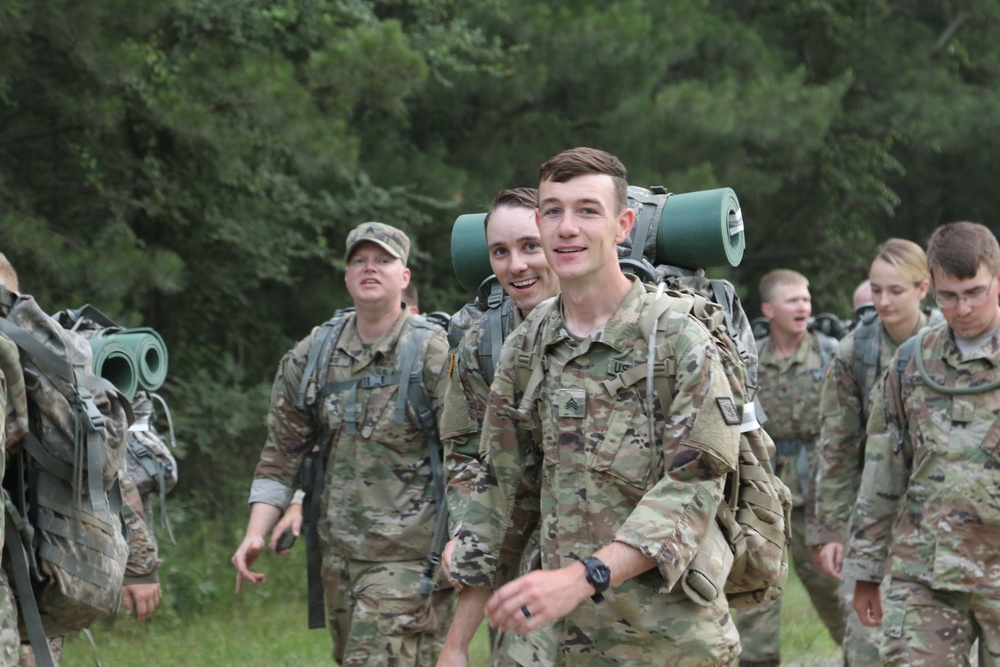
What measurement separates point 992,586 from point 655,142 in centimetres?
995

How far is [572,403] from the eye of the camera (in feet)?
12.4

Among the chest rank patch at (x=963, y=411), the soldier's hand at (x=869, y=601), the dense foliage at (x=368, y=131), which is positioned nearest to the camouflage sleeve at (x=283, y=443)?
the soldier's hand at (x=869, y=601)

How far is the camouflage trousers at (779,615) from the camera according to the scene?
865 cm

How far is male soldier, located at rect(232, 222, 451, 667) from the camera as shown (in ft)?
21.4

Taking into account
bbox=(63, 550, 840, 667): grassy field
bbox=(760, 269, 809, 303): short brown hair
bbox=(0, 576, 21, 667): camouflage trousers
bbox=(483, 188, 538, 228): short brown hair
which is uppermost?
bbox=(483, 188, 538, 228): short brown hair

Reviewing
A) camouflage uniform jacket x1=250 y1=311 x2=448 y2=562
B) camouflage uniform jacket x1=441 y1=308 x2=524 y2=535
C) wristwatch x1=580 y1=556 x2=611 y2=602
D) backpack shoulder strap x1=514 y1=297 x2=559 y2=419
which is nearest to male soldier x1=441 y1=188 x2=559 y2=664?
camouflage uniform jacket x1=441 y1=308 x2=524 y2=535

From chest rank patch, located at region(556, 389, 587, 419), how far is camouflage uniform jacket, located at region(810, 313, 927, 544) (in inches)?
134

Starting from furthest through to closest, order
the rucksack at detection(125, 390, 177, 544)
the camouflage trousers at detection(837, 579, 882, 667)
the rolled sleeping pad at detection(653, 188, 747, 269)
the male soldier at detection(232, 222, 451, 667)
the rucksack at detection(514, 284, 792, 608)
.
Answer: the camouflage trousers at detection(837, 579, 882, 667)
the rucksack at detection(125, 390, 177, 544)
the male soldier at detection(232, 222, 451, 667)
the rolled sleeping pad at detection(653, 188, 747, 269)
the rucksack at detection(514, 284, 792, 608)

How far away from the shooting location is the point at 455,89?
584 inches

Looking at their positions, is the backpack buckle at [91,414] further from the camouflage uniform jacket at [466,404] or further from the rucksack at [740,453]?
the rucksack at [740,453]

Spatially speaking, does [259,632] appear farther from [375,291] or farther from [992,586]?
[992,586]

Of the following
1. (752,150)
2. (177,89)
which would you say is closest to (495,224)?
(177,89)

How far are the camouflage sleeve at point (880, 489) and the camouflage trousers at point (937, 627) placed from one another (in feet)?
0.58

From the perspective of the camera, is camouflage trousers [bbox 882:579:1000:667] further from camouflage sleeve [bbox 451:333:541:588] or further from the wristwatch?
the wristwatch
